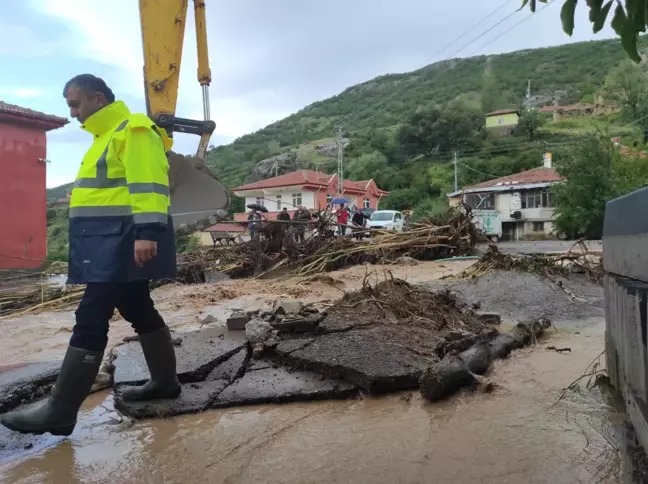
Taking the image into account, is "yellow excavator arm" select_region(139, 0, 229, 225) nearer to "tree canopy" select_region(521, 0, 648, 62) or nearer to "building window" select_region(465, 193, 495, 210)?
"tree canopy" select_region(521, 0, 648, 62)

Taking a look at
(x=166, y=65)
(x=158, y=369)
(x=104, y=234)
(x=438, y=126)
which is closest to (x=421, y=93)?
(x=438, y=126)

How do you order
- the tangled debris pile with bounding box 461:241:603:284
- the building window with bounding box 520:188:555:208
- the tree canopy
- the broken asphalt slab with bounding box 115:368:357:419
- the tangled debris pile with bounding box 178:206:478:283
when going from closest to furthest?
the tree canopy
the broken asphalt slab with bounding box 115:368:357:419
the tangled debris pile with bounding box 461:241:603:284
the tangled debris pile with bounding box 178:206:478:283
the building window with bounding box 520:188:555:208

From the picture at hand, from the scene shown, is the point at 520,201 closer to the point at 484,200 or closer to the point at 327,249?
the point at 484,200

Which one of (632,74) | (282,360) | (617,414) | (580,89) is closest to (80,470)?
(282,360)

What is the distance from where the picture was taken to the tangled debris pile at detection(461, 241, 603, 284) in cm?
721

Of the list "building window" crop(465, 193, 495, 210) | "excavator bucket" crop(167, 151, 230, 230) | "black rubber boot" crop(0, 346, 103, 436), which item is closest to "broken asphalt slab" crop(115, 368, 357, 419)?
"black rubber boot" crop(0, 346, 103, 436)

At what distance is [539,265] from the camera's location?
24.0 ft

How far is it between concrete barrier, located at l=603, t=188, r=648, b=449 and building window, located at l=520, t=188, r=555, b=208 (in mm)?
40680

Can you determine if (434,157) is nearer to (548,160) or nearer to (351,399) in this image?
(548,160)

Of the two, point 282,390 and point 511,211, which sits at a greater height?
point 511,211

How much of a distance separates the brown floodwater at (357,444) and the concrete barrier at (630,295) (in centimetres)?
24

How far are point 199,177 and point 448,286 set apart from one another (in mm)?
3589

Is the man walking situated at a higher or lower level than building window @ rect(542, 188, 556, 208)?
lower

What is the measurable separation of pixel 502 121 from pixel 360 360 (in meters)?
77.6
